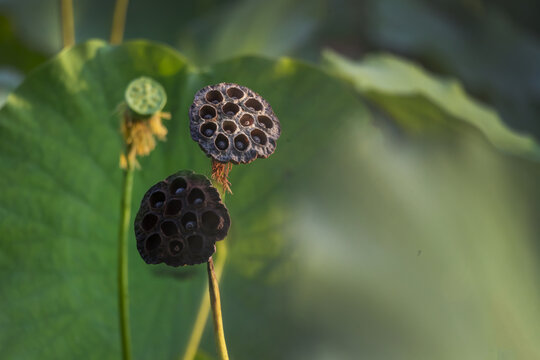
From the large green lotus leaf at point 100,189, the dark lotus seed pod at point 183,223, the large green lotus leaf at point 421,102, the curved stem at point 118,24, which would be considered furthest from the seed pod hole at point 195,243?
the curved stem at point 118,24

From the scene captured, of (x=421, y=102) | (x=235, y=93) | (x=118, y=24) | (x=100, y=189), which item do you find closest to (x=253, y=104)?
(x=235, y=93)

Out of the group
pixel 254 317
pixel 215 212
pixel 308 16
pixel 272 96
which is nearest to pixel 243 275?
pixel 254 317

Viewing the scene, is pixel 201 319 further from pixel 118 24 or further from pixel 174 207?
pixel 118 24

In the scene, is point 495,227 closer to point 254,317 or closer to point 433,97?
point 433,97

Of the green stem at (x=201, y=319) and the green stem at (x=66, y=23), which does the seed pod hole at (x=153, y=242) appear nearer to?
the green stem at (x=201, y=319)

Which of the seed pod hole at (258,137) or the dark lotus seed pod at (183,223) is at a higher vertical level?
the seed pod hole at (258,137)

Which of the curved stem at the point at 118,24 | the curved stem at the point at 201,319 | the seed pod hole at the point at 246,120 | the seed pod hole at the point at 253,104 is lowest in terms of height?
the curved stem at the point at 201,319
